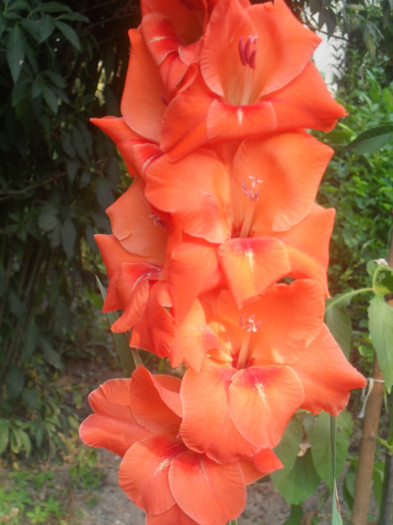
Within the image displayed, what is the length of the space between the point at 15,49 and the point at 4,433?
1490 mm

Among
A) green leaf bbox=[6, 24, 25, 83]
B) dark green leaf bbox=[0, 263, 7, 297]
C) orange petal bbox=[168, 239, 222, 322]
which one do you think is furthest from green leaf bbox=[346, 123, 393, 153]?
dark green leaf bbox=[0, 263, 7, 297]

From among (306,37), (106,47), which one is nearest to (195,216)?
(306,37)

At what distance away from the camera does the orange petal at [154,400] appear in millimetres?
536

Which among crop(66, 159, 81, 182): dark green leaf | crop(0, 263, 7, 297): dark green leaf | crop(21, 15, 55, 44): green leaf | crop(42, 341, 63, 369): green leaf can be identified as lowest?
crop(42, 341, 63, 369): green leaf

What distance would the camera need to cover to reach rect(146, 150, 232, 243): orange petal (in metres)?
0.51

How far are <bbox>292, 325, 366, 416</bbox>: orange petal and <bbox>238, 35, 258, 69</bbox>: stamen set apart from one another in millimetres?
264

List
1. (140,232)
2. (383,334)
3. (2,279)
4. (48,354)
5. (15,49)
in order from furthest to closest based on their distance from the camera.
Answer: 1. (48,354)
2. (2,279)
3. (15,49)
4. (383,334)
5. (140,232)

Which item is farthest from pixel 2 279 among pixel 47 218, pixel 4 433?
pixel 4 433

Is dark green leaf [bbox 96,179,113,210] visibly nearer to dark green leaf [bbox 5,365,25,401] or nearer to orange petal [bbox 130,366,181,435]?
dark green leaf [bbox 5,365,25,401]

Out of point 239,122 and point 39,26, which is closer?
point 239,122

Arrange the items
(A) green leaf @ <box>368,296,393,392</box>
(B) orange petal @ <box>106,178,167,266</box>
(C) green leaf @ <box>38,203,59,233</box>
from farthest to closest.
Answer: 1. (C) green leaf @ <box>38,203,59,233</box>
2. (A) green leaf @ <box>368,296,393,392</box>
3. (B) orange petal @ <box>106,178,167,266</box>

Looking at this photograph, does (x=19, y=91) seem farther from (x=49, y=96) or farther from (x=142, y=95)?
(x=142, y=95)

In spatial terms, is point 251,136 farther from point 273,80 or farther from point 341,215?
point 341,215

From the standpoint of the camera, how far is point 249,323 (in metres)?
0.53
